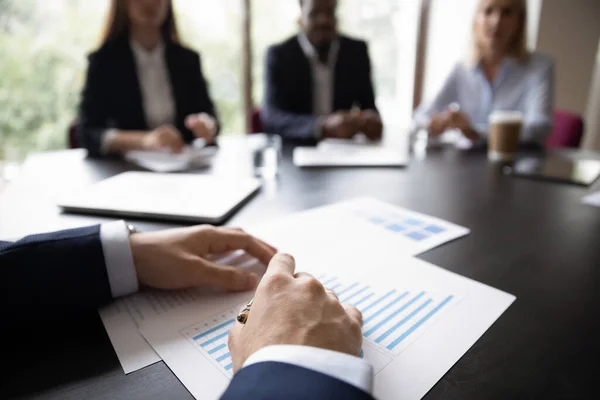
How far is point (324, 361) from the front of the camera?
31cm

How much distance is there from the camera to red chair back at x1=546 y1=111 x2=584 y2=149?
161cm

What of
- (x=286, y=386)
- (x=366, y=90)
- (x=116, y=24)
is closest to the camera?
(x=286, y=386)

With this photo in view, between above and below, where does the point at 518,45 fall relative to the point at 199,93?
above

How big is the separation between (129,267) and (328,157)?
784mm

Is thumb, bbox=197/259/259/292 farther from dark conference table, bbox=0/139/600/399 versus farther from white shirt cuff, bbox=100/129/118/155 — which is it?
white shirt cuff, bbox=100/129/118/155

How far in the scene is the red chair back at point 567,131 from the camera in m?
1.61

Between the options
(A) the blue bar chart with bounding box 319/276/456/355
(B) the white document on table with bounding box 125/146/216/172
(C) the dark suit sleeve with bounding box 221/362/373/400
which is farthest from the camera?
(B) the white document on table with bounding box 125/146/216/172

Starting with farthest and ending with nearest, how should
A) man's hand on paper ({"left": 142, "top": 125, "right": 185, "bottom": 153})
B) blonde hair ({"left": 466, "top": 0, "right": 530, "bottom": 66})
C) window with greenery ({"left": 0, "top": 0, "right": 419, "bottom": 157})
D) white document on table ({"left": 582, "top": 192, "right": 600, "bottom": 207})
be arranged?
A: window with greenery ({"left": 0, "top": 0, "right": 419, "bottom": 157}) < blonde hair ({"left": 466, "top": 0, "right": 530, "bottom": 66}) < man's hand on paper ({"left": 142, "top": 125, "right": 185, "bottom": 153}) < white document on table ({"left": 582, "top": 192, "right": 600, "bottom": 207})

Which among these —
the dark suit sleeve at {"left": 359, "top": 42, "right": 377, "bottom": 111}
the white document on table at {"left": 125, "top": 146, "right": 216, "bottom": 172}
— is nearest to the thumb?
the white document on table at {"left": 125, "top": 146, "right": 216, "bottom": 172}

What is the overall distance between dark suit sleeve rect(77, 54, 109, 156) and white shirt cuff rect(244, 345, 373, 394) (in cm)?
125

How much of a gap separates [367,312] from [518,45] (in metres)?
1.85

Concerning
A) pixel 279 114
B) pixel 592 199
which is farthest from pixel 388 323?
pixel 279 114

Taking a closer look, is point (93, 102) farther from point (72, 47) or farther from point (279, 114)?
point (72, 47)

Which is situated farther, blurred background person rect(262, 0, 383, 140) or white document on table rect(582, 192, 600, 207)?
blurred background person rect(262, 0, 383, 140)
